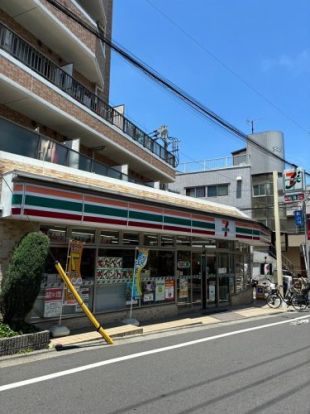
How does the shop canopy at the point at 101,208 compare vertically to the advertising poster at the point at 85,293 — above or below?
above

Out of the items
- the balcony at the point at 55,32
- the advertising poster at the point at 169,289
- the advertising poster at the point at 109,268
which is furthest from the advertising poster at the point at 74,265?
the balcony at the point at 55,32

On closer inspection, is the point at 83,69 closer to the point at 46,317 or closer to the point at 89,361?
the point at 46,317

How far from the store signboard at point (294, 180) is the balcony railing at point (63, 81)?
762cm

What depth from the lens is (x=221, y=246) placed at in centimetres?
1805

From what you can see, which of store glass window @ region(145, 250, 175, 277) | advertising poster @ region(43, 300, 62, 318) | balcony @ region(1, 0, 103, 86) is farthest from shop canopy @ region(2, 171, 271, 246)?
balcony @ region(1, 0, 103, 86)

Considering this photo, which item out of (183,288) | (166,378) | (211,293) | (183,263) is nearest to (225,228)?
(183,263)

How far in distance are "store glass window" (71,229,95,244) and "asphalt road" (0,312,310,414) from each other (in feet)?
10.5

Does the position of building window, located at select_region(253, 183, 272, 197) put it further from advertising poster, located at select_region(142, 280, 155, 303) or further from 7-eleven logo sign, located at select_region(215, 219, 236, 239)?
advertising poster, located at select_region(142, 280, 155, 303)

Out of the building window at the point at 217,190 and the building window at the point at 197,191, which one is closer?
the building window at the point at 217,190

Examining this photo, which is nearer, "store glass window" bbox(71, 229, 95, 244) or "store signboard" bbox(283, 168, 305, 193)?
"store glass window" bbox(71, 229, 95, 244)

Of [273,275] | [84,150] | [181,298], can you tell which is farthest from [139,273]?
[273,275]

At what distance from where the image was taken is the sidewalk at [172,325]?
32.0 ft

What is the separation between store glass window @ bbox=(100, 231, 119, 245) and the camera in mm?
12477

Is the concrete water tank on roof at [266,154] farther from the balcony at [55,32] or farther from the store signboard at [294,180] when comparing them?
the balcony at [55,32]
